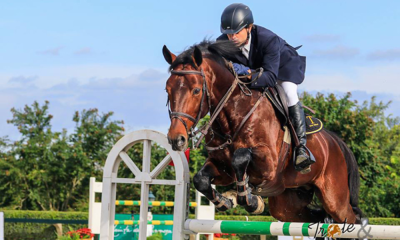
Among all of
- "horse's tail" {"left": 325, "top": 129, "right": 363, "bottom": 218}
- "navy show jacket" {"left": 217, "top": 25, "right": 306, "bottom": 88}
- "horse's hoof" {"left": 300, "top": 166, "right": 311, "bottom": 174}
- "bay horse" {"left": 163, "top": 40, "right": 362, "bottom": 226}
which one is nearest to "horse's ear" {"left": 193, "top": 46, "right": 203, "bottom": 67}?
"bay horse" {"left": 163, "top": 40, "right": 362, "bottom": 226}

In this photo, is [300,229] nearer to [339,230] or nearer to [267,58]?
[339,230]

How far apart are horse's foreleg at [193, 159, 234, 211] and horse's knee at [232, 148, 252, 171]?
27cm

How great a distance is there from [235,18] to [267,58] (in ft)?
1.26

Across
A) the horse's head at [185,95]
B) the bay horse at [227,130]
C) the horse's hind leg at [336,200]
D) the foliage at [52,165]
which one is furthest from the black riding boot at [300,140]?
the foliage at [52,165]

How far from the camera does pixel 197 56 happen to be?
150 inches

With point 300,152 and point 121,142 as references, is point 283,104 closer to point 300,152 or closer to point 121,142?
point 300,152

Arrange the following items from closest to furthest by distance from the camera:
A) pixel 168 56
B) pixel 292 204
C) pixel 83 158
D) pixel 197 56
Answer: pixel 197 56
pixel 168 56
pixel 292 204
pixel 83 158

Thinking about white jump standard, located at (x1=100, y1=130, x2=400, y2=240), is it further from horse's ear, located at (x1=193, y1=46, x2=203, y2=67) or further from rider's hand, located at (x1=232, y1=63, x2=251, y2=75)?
rider's hand, located at (x1=232, y1=63, x2=251, y2=75)

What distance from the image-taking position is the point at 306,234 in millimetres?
3449

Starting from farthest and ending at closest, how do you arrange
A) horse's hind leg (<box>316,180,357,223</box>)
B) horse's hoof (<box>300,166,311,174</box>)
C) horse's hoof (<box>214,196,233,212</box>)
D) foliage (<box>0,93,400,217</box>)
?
foliage (<box>0,93,400,217</box>)
horse's hind leg (<box>316,180,357,223</box>)
horse's hoof (<box>300,166,311,174</box>)
horse's hoof (<box>214,196,233,212</box>)

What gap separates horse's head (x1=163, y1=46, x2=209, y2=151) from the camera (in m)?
3.54

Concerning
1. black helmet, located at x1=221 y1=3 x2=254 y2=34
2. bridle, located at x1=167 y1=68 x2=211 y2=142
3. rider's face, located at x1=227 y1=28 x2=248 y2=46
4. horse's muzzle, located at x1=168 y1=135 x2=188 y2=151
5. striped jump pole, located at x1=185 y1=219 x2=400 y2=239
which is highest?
black helmet, located at x1=221 y1=3 x2=254 y2=34

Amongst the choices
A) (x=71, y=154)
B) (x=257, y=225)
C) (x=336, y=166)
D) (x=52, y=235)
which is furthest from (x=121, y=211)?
(x=257, y=225)

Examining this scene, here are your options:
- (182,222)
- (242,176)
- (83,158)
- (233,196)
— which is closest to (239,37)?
(242,176)
